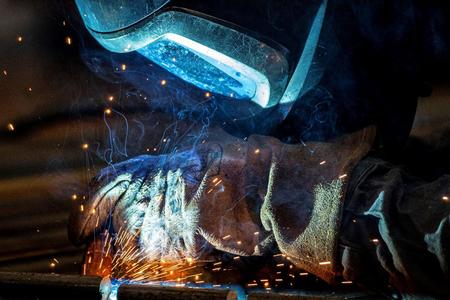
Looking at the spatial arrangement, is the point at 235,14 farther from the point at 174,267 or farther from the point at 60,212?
the point at 60,212

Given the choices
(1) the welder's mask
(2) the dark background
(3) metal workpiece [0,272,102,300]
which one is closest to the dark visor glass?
(1) the welder's mask

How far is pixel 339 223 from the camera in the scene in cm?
174

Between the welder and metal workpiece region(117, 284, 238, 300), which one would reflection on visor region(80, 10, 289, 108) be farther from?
metal workpiece region(117, 284, 238, 300)

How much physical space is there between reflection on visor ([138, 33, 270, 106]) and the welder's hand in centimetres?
33

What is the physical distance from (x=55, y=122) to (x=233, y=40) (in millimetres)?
1767

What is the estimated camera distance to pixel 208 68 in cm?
243

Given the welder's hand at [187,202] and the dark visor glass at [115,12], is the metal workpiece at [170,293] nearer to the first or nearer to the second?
the welder's hand at [187,202]

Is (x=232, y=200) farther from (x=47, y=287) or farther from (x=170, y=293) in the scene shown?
(x=47, y=287)

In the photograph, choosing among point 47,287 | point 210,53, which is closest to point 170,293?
point 47,287

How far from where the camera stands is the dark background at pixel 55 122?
3.06m

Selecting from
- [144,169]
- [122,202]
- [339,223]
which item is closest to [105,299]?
[122,202]

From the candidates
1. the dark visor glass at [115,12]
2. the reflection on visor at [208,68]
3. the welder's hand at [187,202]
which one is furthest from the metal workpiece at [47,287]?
the dark visor glass at [115,12]

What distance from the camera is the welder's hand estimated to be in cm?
206

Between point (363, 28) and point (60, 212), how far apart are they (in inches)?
103
